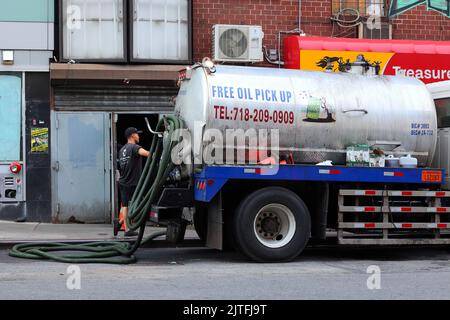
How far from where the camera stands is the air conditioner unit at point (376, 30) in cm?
1641

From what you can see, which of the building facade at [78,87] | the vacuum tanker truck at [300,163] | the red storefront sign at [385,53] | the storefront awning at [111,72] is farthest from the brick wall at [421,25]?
the vacuum tanker truck at [300,163]

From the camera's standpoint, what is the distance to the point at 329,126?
10.6 meters

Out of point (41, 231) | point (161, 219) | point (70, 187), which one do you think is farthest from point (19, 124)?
point (161, 219)

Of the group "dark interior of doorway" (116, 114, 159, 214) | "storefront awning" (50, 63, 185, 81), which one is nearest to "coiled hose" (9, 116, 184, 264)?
"storefront awning" (50, 63, 185, 81)

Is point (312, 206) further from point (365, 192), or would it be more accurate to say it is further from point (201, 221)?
point (201, 221)

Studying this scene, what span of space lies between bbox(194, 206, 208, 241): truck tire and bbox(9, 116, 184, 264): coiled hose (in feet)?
2.93

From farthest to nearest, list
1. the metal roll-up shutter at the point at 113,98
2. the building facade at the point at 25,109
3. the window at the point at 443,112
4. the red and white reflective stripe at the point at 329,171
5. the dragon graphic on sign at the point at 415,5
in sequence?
the dragon graphic on sign at the point at 415,5
the metal roll-up shutter at the point at 113,98
the building facade at the point at 25,109
the window at the point at 443,112
the red and white reflective stripe at the point at 329,171

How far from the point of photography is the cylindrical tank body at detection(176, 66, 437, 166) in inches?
404

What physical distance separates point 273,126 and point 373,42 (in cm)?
627

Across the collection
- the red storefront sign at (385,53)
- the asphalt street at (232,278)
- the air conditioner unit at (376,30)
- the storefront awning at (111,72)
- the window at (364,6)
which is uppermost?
the window at (364,6)

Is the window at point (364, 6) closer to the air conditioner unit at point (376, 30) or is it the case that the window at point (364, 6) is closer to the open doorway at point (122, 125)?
the air conditioner unit at point (376, 30)

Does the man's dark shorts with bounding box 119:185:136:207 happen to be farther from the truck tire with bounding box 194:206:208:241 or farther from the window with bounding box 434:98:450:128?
the window with bounding box 434:98:450:128

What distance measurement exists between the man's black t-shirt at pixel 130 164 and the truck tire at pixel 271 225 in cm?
307

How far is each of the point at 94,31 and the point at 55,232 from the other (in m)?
4.28
